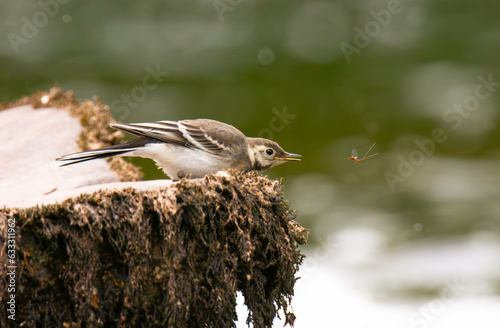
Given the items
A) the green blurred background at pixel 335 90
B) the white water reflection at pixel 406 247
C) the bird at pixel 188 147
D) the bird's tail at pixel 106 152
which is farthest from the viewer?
the green blurred background at pixel 335 90

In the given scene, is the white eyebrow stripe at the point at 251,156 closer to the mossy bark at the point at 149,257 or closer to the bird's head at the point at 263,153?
the bird's head at the point at 263,153

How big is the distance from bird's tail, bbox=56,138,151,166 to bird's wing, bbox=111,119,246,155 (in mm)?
73

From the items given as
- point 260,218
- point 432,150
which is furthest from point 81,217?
point 432,150

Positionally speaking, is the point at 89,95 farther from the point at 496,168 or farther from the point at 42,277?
the point at 42,277

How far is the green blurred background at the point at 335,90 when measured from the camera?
8.61 m

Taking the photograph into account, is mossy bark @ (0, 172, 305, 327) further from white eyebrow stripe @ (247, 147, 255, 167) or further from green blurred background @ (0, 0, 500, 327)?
green blurred background @ (0, 0, 500, 327)

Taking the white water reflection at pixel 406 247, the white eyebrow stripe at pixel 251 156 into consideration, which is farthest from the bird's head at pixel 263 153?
the white water reflection at pixel 406 247

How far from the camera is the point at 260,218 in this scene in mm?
3996

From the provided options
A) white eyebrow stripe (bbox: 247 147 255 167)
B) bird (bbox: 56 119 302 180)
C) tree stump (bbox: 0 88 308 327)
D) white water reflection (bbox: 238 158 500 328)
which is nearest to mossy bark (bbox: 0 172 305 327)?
tree stump (bbox: 0 88 308 327)

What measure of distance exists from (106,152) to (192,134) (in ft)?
2.32

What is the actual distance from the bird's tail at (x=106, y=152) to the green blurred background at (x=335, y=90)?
3800 millimetres

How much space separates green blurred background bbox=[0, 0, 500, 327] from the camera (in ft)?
28.2

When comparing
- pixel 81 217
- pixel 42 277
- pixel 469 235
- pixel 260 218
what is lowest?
pixel 42 277

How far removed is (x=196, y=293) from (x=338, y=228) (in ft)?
17.2
